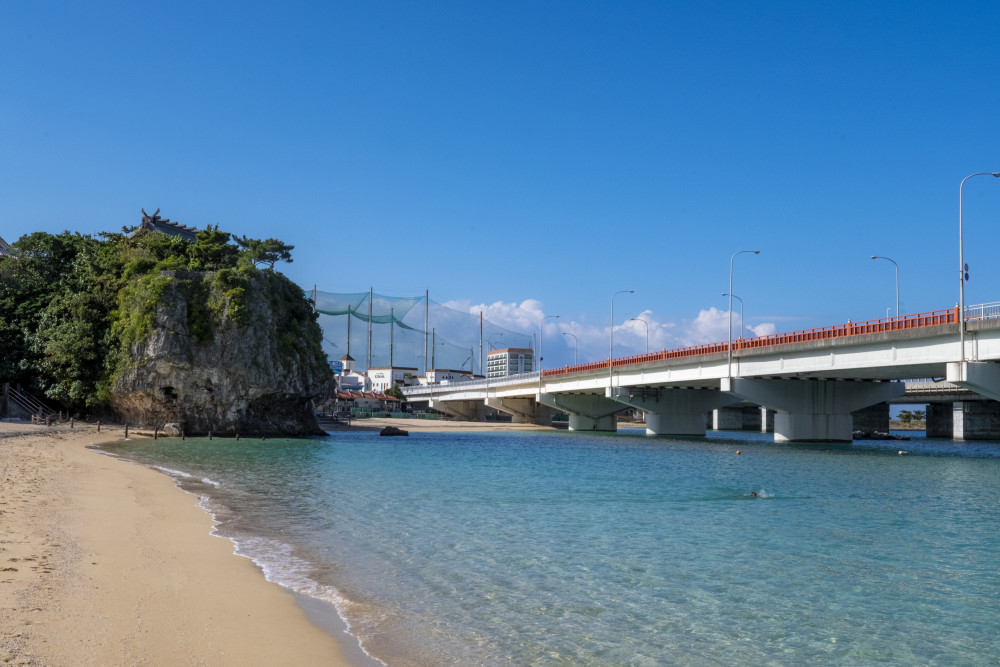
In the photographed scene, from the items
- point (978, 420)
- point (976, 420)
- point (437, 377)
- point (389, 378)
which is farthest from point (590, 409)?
point (437, 377)

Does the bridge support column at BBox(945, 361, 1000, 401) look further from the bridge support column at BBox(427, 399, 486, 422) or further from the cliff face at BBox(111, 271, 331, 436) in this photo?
the bridge support column at BBox(427, 399, 486, 422)

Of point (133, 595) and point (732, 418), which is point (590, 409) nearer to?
point (732, 418)

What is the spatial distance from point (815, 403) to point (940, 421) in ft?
Answer: 203

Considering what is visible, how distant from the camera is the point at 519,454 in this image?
1908 inches

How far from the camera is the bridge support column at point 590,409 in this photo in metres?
94.7

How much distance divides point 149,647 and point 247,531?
353 inches

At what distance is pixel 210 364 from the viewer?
5894cm

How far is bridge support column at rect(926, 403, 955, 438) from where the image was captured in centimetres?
10600

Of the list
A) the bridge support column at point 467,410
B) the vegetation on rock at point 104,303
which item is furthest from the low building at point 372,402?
the vegetation on rock at point 104,303

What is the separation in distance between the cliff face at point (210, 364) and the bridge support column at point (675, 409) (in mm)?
37663

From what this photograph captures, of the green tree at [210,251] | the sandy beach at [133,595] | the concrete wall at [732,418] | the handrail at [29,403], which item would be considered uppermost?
the green tree at [210,251]

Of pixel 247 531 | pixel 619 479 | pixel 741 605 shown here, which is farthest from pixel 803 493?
pixel 247 531

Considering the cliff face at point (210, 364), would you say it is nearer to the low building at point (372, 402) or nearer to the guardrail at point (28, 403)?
the guardrail at point (28, 403)

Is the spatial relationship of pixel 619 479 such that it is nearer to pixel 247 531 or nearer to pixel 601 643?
pixel 247 531
